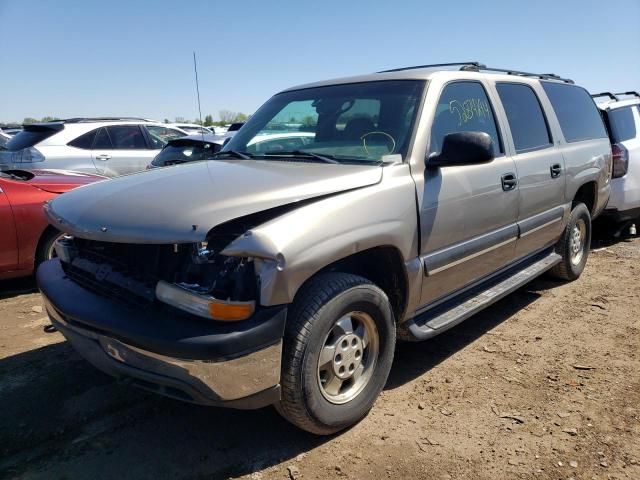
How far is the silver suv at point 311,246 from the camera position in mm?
2301

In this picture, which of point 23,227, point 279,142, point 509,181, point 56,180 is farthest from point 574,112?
point 23,227

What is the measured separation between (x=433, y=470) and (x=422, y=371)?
3.39ft

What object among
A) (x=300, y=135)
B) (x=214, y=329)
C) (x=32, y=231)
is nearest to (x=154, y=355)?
(x=214, y=329)

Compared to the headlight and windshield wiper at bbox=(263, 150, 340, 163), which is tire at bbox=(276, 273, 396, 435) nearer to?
the headlight

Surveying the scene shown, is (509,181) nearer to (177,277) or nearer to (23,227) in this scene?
(177,277)

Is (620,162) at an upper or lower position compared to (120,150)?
lower

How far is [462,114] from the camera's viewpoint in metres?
3.67

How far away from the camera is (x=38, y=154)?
8172 millimetres

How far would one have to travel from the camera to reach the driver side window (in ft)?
11.2

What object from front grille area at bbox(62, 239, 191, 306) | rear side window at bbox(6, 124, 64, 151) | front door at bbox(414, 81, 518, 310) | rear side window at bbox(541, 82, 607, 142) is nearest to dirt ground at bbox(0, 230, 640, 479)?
front door at bbox(414, 81, 518, 310)

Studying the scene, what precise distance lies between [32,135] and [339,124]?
6805 mm

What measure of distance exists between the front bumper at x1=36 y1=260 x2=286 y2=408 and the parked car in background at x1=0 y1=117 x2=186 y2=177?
6.75 metres

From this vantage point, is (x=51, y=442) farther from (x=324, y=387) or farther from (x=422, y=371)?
(x=422, y=371)

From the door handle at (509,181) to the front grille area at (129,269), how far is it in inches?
91.9
